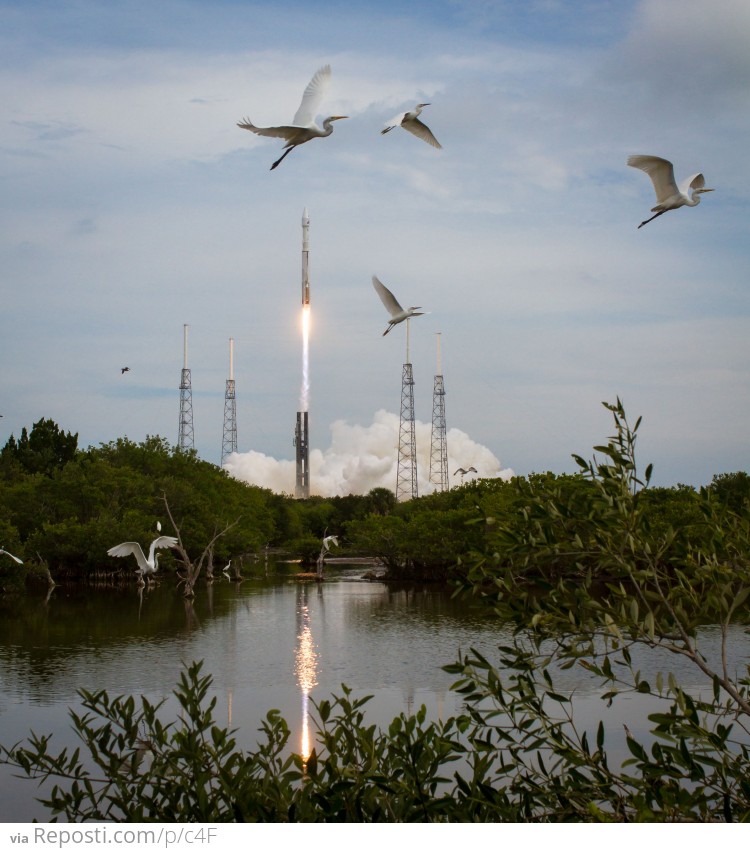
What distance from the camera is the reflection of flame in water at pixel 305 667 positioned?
11.4 meters

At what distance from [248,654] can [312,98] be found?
38.7 feet

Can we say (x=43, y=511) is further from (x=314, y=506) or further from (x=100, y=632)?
(x=314, y=506)

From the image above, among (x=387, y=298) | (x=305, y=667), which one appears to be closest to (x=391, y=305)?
(x=387, y=298)

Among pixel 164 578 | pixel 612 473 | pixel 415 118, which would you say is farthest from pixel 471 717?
pixel 164 578

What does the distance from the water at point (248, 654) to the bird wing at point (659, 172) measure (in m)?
4.05

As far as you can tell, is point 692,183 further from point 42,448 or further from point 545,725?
point 42,448

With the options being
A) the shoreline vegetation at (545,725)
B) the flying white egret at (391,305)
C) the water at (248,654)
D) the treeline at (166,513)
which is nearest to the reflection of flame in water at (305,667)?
the water at (248,654)

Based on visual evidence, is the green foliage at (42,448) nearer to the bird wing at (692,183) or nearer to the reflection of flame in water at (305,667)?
the reflection of flame in water at (305,667)

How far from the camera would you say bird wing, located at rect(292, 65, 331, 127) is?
25.9 ft

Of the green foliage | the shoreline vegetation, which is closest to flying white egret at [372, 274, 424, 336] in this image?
the shoreline vegetation

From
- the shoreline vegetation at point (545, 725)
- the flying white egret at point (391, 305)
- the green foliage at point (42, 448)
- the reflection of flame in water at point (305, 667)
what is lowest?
the reflection of flame in water at point (305, 667)

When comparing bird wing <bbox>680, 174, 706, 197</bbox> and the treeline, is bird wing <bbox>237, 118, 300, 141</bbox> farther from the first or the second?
the treeline

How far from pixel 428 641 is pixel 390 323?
29.3ft

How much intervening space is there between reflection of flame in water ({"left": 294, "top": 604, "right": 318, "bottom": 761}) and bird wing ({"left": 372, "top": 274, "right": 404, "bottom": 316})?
5.05 metres
